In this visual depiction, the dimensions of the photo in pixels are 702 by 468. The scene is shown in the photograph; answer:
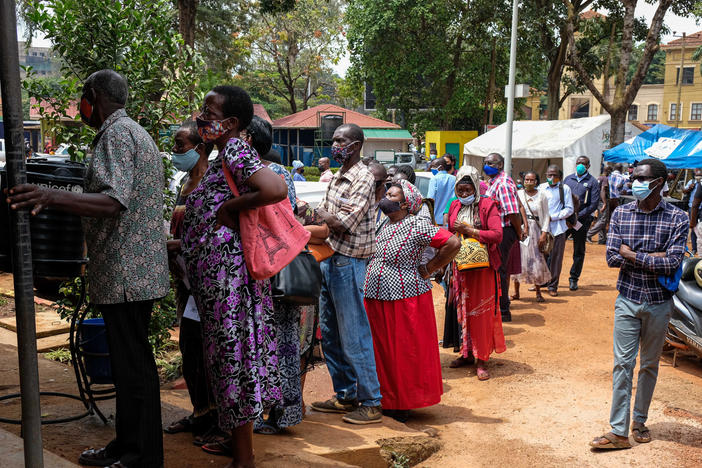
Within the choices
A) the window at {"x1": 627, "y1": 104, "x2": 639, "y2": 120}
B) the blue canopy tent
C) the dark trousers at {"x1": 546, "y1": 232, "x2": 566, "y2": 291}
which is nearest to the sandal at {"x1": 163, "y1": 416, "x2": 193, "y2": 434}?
the dark trousers at {"x1": 546, "y1": 232, "x2": 566, "y2": 291}

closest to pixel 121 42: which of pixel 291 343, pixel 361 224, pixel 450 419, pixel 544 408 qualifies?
pixel 361 224

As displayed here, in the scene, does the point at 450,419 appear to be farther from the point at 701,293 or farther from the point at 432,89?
the point at 432,89

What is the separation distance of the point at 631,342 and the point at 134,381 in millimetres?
3518

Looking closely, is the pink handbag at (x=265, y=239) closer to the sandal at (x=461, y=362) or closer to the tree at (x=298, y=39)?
the sandal at (x=461, y=362)

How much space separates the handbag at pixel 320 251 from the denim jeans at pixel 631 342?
2201 millimetres

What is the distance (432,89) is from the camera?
39.0m

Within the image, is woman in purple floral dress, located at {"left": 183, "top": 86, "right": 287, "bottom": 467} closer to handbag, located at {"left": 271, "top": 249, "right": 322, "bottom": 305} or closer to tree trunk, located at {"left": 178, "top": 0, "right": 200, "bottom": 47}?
handbag, located at {"left": 271, "top": 249, "right": 322, "bottom": 305}

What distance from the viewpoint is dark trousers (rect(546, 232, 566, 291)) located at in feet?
34.9

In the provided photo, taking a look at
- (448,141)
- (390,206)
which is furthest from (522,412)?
(448,141)

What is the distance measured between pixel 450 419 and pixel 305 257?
250cm

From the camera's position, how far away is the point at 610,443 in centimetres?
508

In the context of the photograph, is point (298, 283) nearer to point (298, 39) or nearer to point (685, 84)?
point (298, 39)

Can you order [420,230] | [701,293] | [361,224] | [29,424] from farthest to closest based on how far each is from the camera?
[701,293] → [420,230] → [361,224] → [29,424]

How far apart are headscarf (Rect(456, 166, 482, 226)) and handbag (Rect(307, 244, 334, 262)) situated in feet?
8.23
